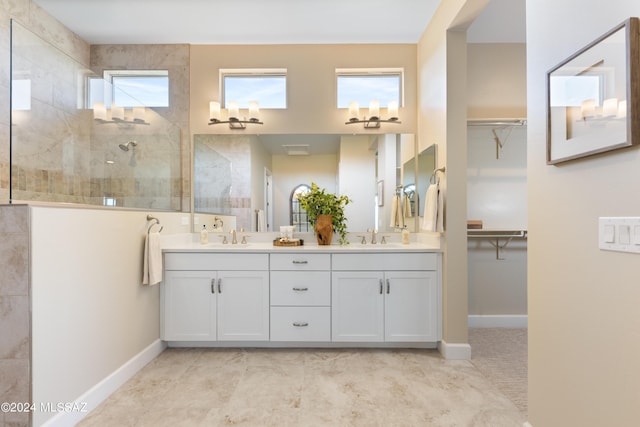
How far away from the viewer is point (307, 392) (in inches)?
83.7

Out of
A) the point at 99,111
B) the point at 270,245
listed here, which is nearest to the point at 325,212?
the point at 270,245

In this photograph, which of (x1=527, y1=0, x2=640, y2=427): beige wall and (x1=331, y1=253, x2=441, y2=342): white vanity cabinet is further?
(x1=331, y1=253, x2=441, y2=342): white vanity cabinet

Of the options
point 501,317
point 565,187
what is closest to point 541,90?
point 565,187

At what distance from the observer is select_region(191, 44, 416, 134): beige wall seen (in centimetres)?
326

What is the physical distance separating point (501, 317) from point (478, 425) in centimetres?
180

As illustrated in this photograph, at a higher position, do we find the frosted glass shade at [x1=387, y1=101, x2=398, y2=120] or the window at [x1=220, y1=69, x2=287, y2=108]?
the window at [x1=220, y1=69, x2=287, y2=108]

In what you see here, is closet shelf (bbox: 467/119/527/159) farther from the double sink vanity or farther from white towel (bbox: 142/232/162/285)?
white towel (bbox: 142/232/162/285)

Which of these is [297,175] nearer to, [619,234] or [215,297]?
[215,297]

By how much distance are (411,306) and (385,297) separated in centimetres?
23

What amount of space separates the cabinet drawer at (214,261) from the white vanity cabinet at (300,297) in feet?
0.41

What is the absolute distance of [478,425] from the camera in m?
1.81

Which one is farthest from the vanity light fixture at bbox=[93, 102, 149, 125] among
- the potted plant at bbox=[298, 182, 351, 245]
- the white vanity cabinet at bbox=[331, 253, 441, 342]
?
the white vanity cabinet at bbox=[331, 253, 441, 342]

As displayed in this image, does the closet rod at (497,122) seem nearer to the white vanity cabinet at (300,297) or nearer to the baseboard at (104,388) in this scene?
the white vanity cabinet at (300,297)

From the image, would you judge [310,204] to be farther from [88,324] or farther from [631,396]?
[631,396]
